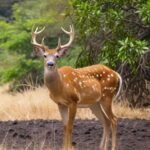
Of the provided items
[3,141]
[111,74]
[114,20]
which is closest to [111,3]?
[114,20]

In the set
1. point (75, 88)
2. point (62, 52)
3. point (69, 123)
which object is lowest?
point (69, 123)

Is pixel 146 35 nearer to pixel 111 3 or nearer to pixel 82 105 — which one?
pixel 111 3

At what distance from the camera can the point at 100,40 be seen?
14.5 meters

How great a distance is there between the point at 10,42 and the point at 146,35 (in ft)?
43.4

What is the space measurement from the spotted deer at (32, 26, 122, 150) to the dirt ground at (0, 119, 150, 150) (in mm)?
458

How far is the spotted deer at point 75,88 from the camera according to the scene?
9.29m

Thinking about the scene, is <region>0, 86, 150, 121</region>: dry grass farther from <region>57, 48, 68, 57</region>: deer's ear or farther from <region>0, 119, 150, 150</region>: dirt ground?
<region>57, 48, 68, 57</region>: deer's ear

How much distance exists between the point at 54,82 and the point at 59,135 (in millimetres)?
2132

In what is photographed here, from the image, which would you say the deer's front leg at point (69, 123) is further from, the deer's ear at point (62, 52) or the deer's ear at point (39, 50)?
the deer's ear at point (39, 50)

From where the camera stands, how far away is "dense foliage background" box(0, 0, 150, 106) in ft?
34.6

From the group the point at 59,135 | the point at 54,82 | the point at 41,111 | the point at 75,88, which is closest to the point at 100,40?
the point at 41,111

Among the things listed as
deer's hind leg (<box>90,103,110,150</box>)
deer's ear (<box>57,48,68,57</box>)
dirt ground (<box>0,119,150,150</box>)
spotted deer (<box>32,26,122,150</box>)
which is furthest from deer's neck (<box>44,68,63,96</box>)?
deer's hind leg (<box>90,103,110,150</box>)

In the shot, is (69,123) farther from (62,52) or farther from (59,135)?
(59,135)

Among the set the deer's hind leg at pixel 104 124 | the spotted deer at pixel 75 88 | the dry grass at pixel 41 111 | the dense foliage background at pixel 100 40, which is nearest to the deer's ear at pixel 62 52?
the spotted deer at pixel 75 88
